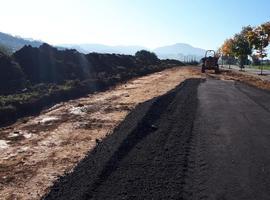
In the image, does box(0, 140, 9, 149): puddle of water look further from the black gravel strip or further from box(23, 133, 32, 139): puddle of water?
the black gravel strip

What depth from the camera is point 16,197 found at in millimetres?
8391

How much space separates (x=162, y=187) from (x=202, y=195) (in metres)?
0.79

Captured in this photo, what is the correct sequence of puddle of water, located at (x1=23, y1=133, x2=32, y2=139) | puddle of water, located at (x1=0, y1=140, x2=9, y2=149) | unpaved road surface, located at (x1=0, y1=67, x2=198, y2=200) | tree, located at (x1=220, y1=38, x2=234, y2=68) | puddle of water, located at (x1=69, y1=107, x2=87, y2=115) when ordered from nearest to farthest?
1. unpaved road surface, located at (x1=0, y1=67, x2=198, y2=200)
2. puddle of water, located at (x1=0, y1=140, x2=9, y2=149)
3. puddle of water, located at (x1=23, y1=133, x2=32, y2=139)
4. puddle of water, located at (x1=69, y1=107, x2=87, y2=115)
5. tree, located at (x1=220, y1=38, x2=234, y2=68)

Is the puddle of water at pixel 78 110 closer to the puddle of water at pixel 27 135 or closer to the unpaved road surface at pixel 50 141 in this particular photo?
the unpaved road surface at pixel 50 141

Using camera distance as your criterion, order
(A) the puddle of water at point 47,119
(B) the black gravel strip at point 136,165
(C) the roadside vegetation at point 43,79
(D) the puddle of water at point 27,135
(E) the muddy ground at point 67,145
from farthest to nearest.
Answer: (C) the roadside vegetation at point 43,79 < (A) the puddle of water at point 47,119 < (D) the puddle of water at point 27,135 < (E) the muddy ground at point 67,145 < (B) the black gravel strip at point 136,165

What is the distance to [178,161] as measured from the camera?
9.73m

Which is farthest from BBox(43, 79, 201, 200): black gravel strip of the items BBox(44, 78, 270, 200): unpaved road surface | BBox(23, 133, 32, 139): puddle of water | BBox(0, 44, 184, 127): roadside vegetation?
BBox(0, 44, 184, 127): roadside vegetation

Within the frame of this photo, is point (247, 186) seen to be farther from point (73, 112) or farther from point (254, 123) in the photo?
point (73, 112)

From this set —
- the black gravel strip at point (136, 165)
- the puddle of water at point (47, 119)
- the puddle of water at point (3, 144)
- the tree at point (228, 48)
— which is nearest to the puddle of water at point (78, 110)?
the puddle of water at point (47, 119)

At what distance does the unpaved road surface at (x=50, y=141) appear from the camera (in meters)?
9.29

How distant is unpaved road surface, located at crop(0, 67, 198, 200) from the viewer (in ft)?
30.5

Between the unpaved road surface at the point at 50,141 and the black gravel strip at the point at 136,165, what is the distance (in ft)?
1.68

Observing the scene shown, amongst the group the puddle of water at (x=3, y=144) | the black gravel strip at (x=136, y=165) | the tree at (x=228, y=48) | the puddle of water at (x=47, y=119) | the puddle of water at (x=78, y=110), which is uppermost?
the tree at (x=228, y=48)

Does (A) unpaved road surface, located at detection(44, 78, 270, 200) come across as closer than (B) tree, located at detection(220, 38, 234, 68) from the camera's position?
Yes
